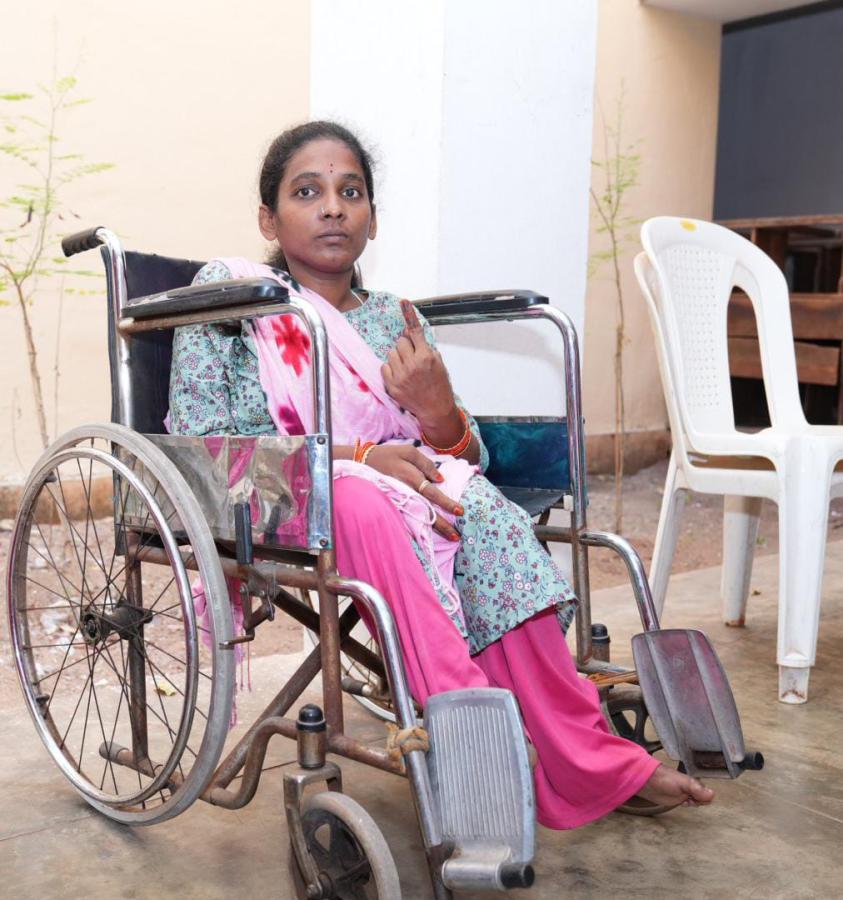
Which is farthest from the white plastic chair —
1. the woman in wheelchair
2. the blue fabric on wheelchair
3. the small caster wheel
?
the woman in wheelchair

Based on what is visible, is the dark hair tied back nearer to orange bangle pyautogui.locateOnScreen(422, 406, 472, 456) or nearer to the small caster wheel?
orange bangle pyautogui.locateOnScreen(422, 406, 472, 456)

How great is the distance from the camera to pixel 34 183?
371 cm

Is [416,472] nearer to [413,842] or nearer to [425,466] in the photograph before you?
[425,466]

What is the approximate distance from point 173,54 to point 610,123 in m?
2.32

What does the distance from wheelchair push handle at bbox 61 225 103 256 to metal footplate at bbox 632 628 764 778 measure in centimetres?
105

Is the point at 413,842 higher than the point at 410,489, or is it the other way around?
the point at 410,489

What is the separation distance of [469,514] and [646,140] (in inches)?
174

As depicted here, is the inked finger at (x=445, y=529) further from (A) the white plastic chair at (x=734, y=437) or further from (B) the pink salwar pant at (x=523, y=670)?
(A) the white plastic chair at (x=734, y=437)

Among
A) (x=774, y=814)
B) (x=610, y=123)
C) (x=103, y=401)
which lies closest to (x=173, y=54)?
(x=103, y=401)

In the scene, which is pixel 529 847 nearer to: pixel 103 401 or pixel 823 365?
pixel 103 401

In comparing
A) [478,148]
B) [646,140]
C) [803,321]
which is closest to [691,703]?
[478,148]

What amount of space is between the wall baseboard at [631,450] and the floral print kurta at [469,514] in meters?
3.69

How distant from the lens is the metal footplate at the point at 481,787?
1269mm

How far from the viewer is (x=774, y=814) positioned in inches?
70.7
